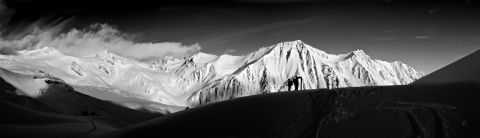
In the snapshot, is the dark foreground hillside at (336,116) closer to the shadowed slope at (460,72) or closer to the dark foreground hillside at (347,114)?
the dark foreground hillside at (347,114)

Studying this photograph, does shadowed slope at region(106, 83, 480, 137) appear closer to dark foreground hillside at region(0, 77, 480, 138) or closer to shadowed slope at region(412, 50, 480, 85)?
dark foreground hillside at region(0, 77, 480, 138)

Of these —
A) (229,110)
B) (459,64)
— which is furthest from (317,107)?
(459,64)

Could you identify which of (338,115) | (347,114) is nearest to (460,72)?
(347,114)

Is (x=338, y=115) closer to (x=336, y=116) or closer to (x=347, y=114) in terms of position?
(x=336, y=116)

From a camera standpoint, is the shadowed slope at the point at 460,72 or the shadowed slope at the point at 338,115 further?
the shadowed slope at the point at 460,72

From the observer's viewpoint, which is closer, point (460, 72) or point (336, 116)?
point (336, 116)

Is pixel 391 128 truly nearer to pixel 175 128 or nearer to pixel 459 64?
pixel 459 64

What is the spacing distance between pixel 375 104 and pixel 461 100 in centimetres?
239

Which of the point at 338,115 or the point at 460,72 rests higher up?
the point at 460,72

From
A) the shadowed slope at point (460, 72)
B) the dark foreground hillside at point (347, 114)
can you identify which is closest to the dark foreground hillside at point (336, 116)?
the dark foreground hillside at point (347, 114)

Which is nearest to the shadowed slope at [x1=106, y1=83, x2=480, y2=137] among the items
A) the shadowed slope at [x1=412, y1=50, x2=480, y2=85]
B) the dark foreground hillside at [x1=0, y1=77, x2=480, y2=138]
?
the dark foreground hillside at [x1=0, y1=77, x2=480, y2=138]

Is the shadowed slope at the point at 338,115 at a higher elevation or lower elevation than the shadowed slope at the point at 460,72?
lower

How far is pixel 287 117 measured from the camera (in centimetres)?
1428

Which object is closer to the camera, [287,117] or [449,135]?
[449,135]
